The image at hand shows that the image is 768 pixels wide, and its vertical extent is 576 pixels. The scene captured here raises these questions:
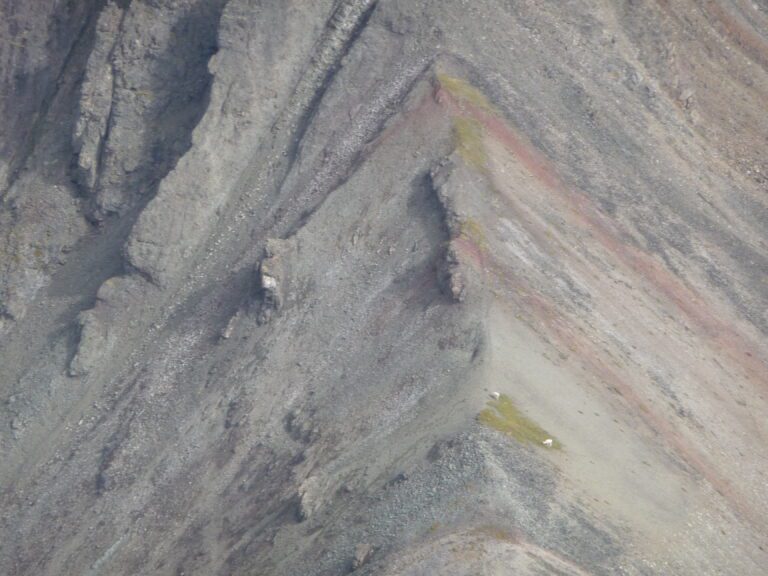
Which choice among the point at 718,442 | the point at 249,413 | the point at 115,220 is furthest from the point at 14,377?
the point at 718,442

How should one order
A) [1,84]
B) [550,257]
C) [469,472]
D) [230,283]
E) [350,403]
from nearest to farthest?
[469,472] < [350,403] < [550,257] < [230,283] < [1,84]

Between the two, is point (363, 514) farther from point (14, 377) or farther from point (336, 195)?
point (14, 377)

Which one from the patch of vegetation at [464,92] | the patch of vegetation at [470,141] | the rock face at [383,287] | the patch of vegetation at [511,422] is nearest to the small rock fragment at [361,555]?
the rock face at [383,287]

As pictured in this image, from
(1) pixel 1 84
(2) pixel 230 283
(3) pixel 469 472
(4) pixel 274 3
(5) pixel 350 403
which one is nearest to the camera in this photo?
(3) pixel 469 472

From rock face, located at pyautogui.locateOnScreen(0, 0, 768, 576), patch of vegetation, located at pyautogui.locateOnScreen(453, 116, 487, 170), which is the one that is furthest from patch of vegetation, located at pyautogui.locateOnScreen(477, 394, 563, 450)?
patch of vegetation, located at pyautogui.locateOnScreen(453, 116, 487, 170)

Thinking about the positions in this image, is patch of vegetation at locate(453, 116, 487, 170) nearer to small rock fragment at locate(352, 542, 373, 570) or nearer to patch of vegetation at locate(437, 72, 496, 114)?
patch of vegetation at locate(437, 72, 496, 114)

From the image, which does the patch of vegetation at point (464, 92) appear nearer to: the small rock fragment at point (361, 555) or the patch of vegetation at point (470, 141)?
the patch of vegetation at point (470, 141)

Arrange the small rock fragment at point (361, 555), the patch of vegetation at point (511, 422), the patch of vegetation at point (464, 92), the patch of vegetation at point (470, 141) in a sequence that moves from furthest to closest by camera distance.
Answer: the patch of vegetation at point (464, 92) < the patch of vegetation at point (470, 141) < the patch of vegetation at point (511, 422) < the small rock fragment at point (361, 555)

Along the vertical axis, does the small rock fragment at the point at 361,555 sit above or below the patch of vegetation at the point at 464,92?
below
